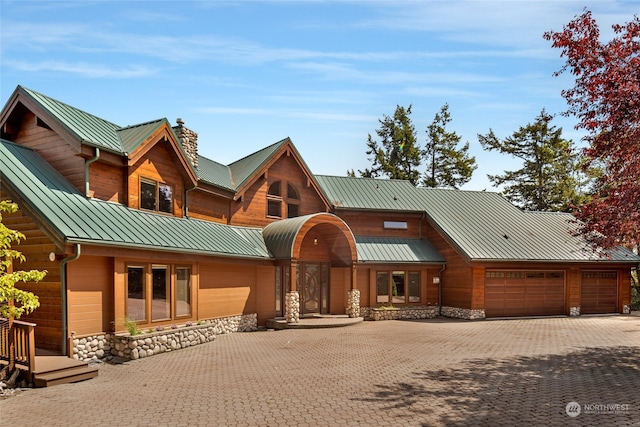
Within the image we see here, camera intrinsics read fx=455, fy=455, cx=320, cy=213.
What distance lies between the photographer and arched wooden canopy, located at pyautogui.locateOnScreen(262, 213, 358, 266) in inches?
757

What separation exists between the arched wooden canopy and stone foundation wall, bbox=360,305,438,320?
288cm

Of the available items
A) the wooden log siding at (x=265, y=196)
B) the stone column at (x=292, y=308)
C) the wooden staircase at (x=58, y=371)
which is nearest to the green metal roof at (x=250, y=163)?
the wooden log siding at (x=265, y=196)

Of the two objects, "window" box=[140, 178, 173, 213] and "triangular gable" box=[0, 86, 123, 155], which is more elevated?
"triangular gable" box=[0, 86, 123, 155]

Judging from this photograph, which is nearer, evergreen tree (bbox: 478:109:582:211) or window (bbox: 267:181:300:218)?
window (bbox: 267:181:300:218)

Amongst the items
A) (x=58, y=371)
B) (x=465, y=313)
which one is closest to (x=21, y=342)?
(x=58, y=371)

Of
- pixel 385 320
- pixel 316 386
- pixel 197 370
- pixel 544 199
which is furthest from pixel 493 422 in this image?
pixel 544 199

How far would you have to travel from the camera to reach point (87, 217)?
12531 millimetres

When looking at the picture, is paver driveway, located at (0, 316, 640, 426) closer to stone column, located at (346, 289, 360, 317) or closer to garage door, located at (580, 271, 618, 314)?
stone column, located at (346, 289, 360, 317)

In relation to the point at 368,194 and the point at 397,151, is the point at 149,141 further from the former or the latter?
the point at 397,151

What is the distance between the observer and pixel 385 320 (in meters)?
22.2

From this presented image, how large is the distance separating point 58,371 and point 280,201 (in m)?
13.3

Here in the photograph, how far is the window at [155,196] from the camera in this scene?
621 inches

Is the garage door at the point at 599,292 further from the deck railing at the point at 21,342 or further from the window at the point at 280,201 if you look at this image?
the deck railing at the point at 21,342

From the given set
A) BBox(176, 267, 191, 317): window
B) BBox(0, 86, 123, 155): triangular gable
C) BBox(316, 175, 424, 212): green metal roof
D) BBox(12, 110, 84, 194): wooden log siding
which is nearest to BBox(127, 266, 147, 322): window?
BBox(176, 267, 191, 317): window
